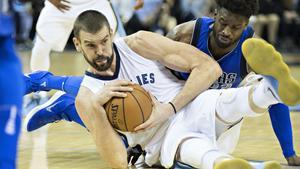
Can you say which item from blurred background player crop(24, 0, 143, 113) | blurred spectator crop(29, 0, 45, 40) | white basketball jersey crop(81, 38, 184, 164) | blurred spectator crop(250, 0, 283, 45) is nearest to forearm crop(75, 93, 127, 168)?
white basketball jersey crop(81, 38, 184, 164)

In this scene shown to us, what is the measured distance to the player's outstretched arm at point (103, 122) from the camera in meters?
3.68

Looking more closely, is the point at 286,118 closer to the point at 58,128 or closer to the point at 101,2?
the point at 58,128

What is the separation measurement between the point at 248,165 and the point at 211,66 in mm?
880

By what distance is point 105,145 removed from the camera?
3.80m

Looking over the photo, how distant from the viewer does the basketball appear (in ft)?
12.0

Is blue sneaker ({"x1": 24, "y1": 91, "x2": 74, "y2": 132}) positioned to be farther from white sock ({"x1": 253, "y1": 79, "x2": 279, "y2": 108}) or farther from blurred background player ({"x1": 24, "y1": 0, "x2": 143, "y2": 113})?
blurred background player ({"x1": 24, "y1": 0, "x2": 143, "y2": 113})

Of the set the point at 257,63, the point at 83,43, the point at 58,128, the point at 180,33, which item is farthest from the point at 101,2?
the point at 257,63

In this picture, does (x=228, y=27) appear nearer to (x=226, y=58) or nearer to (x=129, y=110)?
(x=226, y=58)

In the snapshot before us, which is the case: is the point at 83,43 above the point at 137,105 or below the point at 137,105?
above

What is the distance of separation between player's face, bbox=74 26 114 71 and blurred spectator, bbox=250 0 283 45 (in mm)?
9195

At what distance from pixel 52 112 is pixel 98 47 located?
97 cm

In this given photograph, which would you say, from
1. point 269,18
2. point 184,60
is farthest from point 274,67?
point 269,18

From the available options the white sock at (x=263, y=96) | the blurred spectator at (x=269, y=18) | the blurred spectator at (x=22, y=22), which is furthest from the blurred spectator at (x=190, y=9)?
the white sock at (x=263, y=96)

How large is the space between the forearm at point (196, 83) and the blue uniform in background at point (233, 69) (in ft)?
0.61
